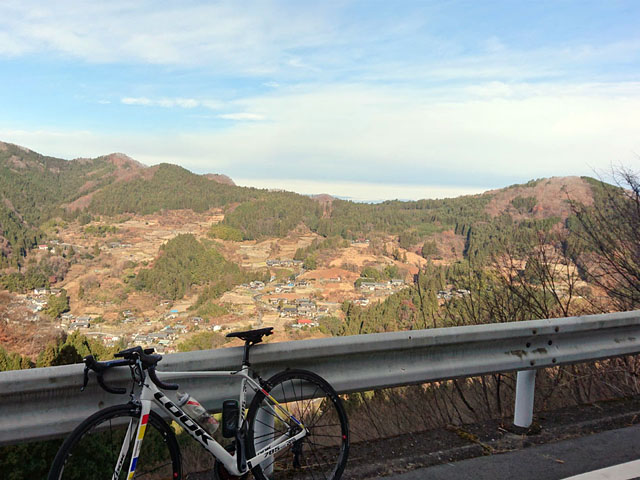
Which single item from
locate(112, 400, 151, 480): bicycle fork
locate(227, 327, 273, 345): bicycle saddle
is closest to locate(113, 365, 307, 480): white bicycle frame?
locate(112, 400, 151, 480): bicycle fork

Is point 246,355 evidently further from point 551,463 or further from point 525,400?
point 525,400

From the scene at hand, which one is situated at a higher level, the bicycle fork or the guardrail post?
the bicycle fork

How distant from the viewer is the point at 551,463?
2934 millimetres

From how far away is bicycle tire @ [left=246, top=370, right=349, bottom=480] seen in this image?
8.70 ft

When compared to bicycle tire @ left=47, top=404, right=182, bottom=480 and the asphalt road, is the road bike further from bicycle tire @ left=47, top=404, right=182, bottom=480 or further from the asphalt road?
the asphalt road

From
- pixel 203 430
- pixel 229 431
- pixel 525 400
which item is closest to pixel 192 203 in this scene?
pixel 525 400

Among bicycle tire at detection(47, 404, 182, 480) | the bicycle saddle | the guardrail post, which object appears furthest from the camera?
the guardrail post

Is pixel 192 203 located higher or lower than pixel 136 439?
higher

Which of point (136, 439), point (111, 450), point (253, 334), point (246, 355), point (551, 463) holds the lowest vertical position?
point (551, 463)

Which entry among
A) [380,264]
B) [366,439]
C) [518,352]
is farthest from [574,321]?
[380,264]

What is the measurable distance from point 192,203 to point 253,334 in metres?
99.2

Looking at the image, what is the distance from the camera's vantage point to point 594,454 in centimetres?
306

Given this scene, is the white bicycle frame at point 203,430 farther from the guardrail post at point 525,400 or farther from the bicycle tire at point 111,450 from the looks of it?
the guardrail post at point 525,400

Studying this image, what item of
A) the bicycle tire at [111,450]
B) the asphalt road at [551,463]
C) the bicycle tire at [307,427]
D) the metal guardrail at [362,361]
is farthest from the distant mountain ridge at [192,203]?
the bicycle tire at [111,450]
